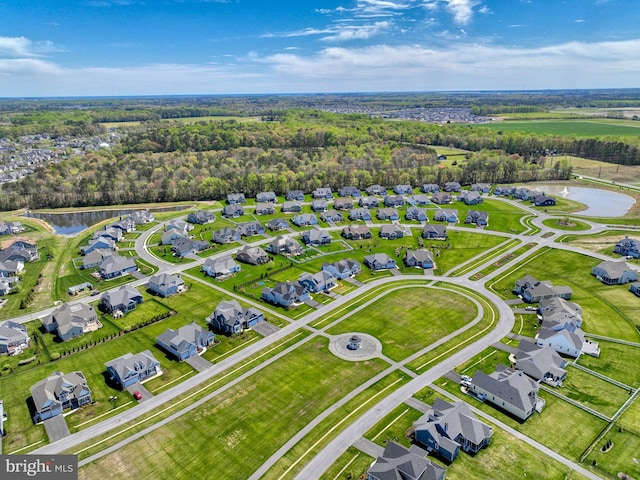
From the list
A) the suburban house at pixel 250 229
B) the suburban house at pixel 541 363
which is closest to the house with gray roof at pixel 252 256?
the suburban house at pixel 250 229

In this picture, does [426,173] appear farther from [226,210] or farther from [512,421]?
[512,421]

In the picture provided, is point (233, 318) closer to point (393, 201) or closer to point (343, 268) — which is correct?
point (343, 268)

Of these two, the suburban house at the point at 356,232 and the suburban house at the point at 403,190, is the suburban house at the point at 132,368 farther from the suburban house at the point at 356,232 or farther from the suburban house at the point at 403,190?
the suburban house at the point at 403,190

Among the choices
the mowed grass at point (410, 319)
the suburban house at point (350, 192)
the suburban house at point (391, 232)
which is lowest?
the mowed grass at point (410, 319)

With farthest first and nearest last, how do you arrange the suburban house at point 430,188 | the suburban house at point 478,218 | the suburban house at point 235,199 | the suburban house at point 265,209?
1. the suburban house at point 430,188
2. the suburban house at point 235,199
3. the suburban house at point 265,209
4. the suburban house at point 478,218

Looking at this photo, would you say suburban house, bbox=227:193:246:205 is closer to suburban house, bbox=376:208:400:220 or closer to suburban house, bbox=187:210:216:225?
suburban house, bbox=187:210:216:225

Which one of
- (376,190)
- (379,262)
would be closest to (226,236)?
(379,262)
